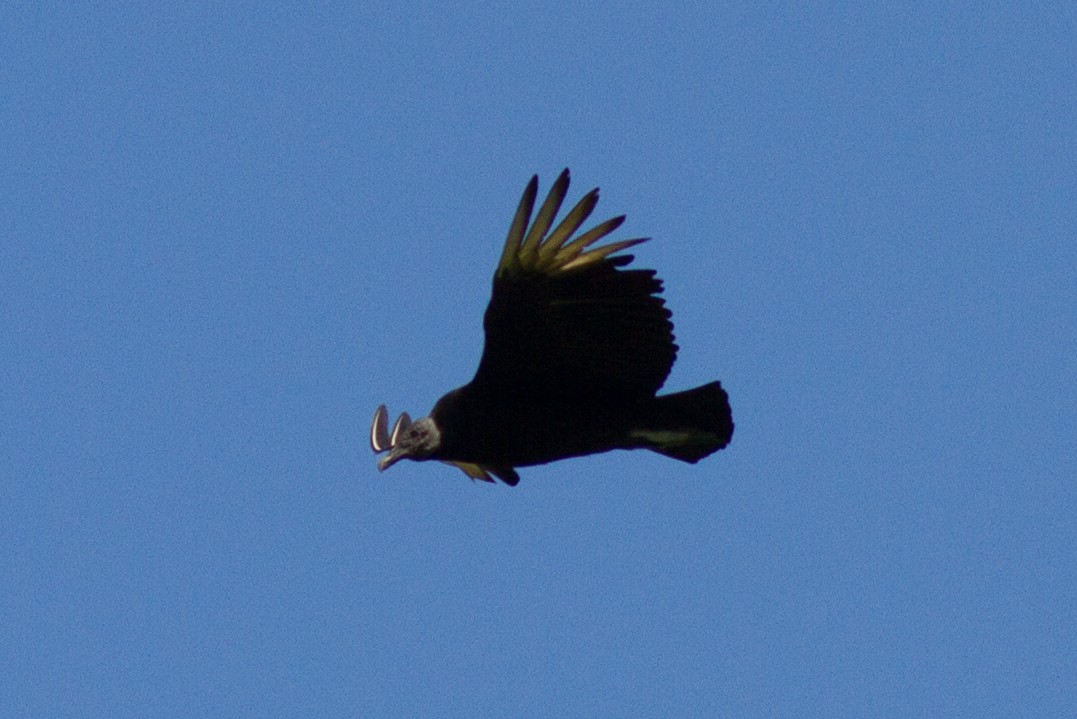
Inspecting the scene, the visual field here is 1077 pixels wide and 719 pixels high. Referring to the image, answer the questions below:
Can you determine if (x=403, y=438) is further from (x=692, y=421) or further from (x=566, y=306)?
(x=692, y=421)

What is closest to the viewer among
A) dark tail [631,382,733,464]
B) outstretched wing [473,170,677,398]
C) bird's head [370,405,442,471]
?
outstretched wing [473,170,677,398]

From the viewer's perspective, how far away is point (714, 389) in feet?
38.3

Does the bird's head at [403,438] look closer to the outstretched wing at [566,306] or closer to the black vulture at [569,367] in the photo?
the black vulture at [569,367]

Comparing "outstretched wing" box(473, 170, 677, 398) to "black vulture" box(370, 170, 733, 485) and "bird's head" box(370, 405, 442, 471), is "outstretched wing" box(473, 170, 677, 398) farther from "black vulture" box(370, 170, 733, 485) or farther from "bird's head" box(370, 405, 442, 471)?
"bird's head" box(370, 405, 442, 471)

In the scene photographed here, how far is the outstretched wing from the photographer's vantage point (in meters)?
11.4

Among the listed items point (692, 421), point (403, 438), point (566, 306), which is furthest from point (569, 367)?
point (403, 438)

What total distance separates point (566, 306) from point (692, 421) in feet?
2.92

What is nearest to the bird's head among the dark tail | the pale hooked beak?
the pale hooked beak

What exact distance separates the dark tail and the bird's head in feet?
3.44

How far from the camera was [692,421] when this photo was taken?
38.4ft

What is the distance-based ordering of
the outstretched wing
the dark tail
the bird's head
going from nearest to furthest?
the outstretched wing
the dark tail
the bird's head

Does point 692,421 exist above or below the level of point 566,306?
below

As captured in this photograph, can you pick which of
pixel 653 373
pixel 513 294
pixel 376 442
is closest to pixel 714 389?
pixel 653 373

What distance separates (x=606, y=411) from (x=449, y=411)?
0.79 m
